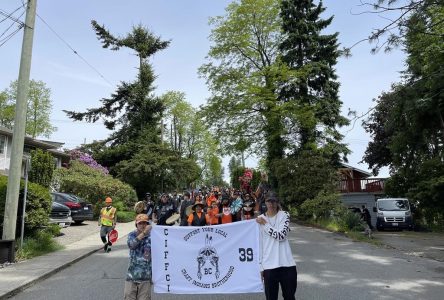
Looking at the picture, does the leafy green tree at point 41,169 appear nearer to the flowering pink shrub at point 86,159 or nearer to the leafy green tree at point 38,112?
the flowering pink shrub at point 86,159

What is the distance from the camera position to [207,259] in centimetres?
655

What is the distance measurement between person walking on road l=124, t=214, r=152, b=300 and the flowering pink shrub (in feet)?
106

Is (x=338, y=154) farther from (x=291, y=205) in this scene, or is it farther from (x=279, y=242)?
(x=279, y=242)

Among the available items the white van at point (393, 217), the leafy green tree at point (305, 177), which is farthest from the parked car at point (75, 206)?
the white van at point (393, 217)

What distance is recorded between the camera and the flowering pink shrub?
3778 centimetres

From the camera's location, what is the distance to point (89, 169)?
3322 cm

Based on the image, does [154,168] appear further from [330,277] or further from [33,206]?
[330,277]

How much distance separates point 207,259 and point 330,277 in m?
3.91

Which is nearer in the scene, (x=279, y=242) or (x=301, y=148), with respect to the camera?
(x=279, y=242)

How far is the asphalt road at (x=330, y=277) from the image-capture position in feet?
25.7

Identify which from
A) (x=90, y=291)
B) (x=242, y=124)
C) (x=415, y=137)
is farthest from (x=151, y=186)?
(x=90, y=291)

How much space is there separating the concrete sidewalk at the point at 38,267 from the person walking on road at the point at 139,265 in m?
3.49

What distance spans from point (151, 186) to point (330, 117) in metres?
18.0

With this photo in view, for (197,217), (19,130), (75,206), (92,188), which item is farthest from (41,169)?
(197,217)
